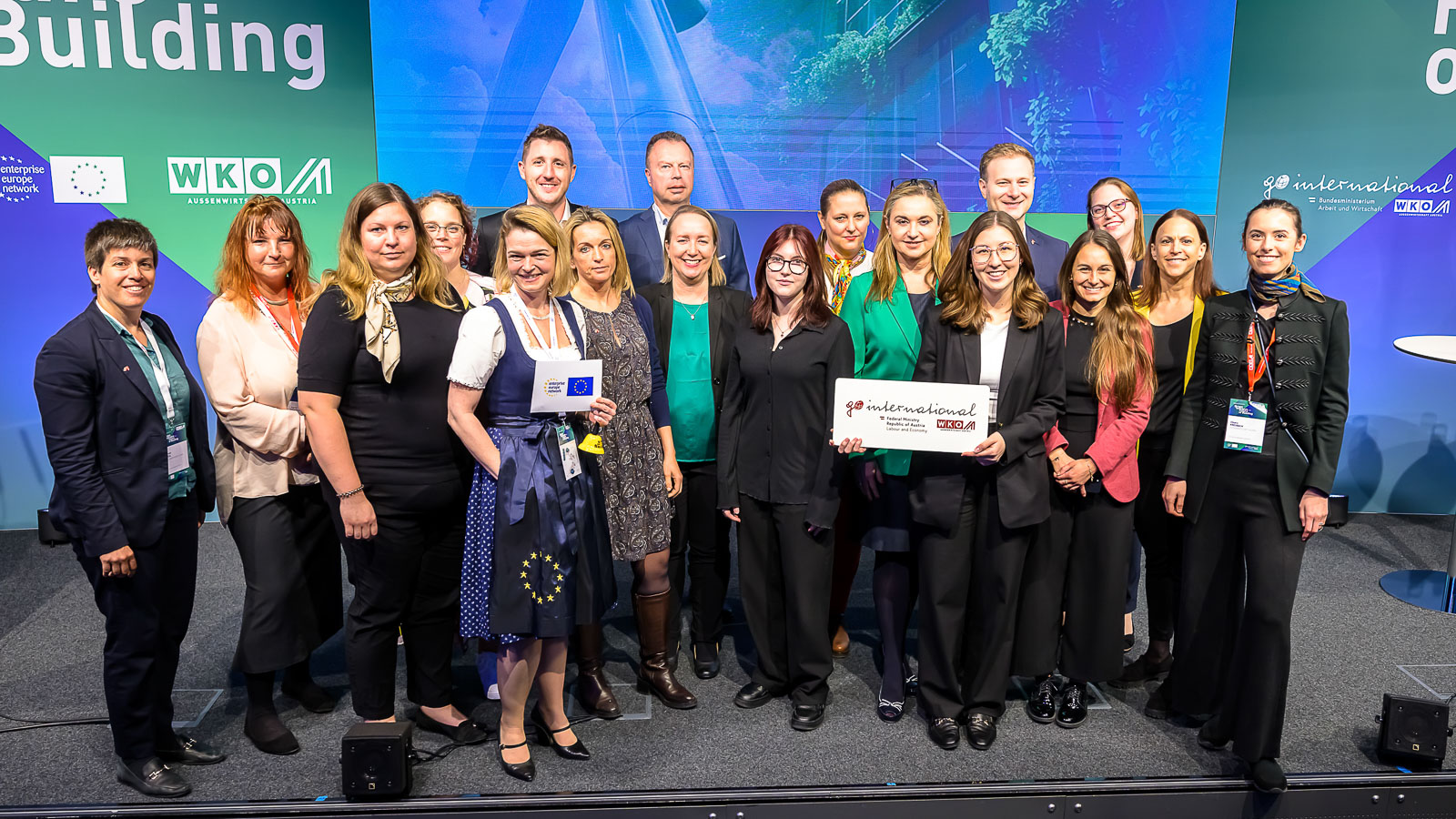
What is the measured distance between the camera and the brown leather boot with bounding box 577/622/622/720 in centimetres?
320

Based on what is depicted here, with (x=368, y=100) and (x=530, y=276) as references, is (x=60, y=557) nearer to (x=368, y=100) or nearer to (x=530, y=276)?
(x=368, y=100)

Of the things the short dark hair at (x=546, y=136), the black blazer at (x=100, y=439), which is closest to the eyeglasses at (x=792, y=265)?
the short dark hair at (x=546, y=136)

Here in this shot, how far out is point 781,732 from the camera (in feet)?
10.1

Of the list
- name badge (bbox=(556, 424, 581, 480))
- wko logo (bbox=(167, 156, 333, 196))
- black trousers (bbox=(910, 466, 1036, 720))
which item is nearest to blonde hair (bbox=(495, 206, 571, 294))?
name badge (bbox=(556, 424, 581, 480))

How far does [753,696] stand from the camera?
3.25 m

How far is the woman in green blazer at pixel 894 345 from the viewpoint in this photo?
309 centimetres

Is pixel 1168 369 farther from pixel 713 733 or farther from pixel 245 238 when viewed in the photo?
pixel 245 238

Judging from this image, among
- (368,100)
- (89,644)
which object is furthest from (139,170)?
(89,644)

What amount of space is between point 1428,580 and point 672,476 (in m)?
4.34

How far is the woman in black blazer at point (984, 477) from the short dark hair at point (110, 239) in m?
2.44

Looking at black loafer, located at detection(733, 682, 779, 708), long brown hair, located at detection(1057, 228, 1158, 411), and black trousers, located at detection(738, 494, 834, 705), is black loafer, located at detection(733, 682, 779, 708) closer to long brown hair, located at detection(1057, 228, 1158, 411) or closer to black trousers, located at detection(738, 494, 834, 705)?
black trousers, located at detection(738, 494, 834, 705)

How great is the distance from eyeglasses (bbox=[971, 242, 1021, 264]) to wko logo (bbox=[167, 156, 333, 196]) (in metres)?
4.15

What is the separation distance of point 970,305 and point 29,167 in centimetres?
538

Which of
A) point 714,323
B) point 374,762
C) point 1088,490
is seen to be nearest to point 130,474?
point 374,762
